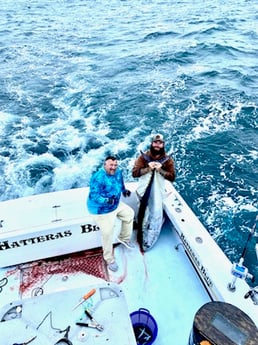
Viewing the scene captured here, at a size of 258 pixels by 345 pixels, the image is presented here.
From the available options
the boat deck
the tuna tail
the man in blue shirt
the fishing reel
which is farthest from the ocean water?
the man in blue shirt

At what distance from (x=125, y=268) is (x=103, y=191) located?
1221 mm

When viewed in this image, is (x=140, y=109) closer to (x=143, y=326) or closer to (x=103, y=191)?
(x=103, y=191)

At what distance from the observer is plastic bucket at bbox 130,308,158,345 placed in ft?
10.8

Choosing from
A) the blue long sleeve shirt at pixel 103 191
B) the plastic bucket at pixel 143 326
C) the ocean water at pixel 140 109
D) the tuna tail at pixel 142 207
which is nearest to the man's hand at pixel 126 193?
the tuna tail at pixel 142 207

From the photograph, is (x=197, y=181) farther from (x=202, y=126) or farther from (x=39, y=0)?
(x=39, y=0)

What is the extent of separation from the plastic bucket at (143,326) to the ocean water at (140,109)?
2.42m

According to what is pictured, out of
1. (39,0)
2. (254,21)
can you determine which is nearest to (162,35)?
(254,21)

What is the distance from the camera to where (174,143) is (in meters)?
7.90

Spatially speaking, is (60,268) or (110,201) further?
(60,268)

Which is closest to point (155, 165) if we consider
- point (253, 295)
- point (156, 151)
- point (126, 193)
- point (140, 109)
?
point (156, 151)

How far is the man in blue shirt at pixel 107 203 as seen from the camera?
3615mm

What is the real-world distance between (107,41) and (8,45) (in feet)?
16.5

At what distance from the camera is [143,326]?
3430 mm

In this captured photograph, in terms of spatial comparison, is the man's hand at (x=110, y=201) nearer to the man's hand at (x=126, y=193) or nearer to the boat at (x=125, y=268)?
the boat at (x=125, y=268)
